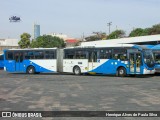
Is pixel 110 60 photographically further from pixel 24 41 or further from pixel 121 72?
pixel 24 41

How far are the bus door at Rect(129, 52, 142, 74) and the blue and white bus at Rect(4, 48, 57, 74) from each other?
859cm

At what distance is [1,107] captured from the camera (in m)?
11.9

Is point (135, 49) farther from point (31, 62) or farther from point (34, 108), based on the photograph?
point (34, 108)

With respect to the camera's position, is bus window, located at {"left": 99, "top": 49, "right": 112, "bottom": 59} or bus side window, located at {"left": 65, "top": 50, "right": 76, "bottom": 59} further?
bus side window, located at {"left": 65, "top": 50, "right": 76, "bottom": 59}

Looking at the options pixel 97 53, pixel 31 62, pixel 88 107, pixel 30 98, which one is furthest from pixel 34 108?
pixel 31 62

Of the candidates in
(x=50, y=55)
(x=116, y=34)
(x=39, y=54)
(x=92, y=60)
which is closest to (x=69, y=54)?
(x=50, y=55)

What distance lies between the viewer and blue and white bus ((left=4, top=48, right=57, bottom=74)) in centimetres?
3481

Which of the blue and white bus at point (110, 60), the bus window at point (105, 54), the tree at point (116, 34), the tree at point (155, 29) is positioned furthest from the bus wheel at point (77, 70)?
the tree at point (116, 34)

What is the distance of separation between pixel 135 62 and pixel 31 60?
37.4 ft

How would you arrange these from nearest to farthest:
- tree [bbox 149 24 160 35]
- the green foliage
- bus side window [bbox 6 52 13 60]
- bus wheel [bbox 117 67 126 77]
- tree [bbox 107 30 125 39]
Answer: bus wheel [bbox 117 67 126 77] → bus side window [bbox 6 52 13 60] → tree [bbox 149 24 160 35] → the green foliage → tree [bbox 107 30 125 39]

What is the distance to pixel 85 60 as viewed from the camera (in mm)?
32750

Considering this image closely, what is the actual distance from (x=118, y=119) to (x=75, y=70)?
24.4 meters

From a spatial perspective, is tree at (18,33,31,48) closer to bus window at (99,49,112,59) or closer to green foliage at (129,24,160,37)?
green foliage at (129,24,160,37)

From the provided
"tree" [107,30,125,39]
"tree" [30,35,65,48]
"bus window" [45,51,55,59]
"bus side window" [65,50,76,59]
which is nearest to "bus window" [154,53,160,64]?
"bus side window" [65,50,76,59]
